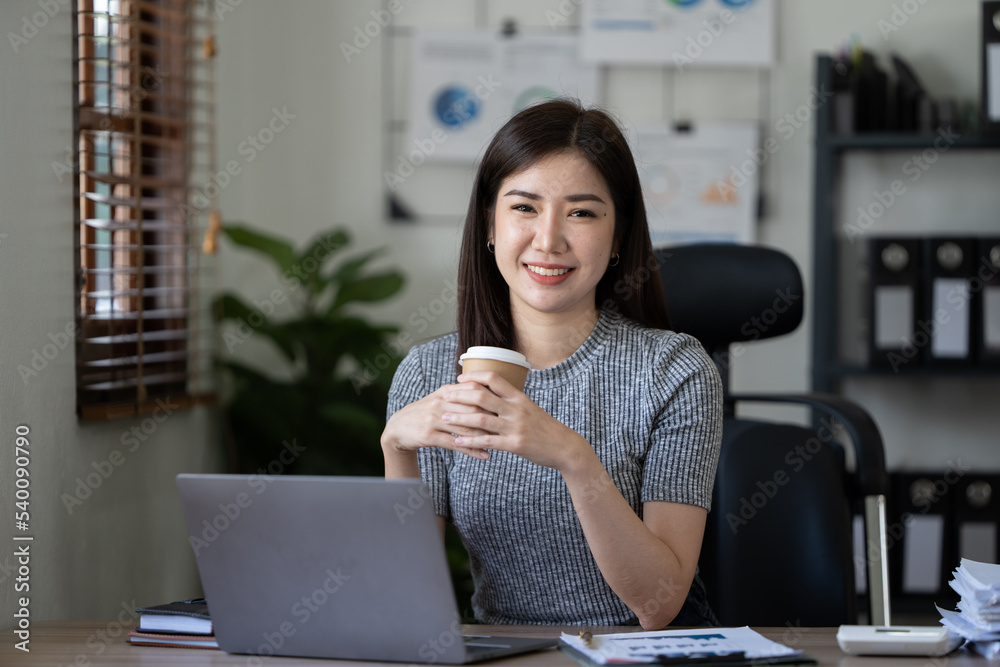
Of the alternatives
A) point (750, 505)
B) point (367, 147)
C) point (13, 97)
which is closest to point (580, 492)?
point (750, 505)

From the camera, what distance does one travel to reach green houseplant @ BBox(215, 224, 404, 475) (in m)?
2.48

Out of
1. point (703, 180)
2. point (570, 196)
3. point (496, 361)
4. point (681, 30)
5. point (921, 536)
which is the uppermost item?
point (681, 30)

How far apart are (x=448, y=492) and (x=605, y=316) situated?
1.20 ft

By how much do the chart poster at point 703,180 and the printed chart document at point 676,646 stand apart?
1.95 meters

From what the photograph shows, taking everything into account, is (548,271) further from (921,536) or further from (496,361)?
(921,536)

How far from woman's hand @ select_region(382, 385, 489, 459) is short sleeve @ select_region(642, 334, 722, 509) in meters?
0.33

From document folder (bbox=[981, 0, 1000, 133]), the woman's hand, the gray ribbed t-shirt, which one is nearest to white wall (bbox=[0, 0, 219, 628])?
the woman's hand

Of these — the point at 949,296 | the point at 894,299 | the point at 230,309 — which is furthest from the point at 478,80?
the point at 949,296

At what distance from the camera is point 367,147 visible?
3000mm

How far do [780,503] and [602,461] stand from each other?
40 centimetres

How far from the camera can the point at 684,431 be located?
1403mm

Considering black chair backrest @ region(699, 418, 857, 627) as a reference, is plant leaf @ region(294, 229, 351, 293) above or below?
above

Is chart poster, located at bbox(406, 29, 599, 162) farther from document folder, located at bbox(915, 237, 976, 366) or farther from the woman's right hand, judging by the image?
the woman's right hand

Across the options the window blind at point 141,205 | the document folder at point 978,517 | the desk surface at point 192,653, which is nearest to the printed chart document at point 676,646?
the desk surface at point 192,653
